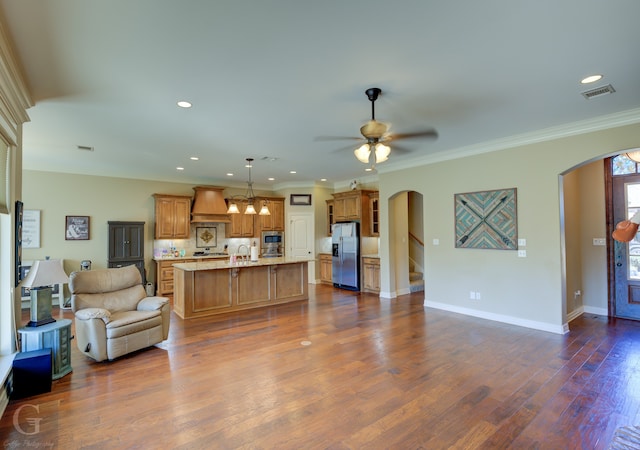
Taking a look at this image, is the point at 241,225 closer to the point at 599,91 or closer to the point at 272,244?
the point at 272,244

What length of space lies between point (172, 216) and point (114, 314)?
4.27 m

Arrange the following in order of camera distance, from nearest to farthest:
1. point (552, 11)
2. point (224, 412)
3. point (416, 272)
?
point (552, 11)
point (224, 412)
point (416, 272)

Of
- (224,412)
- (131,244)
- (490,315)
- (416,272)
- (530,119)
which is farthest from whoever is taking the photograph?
(416,272)

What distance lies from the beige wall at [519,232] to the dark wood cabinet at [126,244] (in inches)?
242

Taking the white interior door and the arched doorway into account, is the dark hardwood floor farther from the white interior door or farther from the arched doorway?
the white interior door

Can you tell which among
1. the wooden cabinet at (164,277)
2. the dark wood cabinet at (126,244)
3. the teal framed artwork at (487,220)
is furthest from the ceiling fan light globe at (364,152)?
the dark wood cabinet at (126,244)

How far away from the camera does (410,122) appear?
4188mm

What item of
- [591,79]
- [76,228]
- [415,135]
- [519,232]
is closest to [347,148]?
[415,135]

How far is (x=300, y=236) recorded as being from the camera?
9258 millimetres

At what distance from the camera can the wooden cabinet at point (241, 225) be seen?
8.88m

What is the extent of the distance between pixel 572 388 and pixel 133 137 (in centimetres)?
612

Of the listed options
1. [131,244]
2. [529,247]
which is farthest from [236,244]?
[529,247]

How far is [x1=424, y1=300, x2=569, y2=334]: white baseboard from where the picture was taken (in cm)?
454

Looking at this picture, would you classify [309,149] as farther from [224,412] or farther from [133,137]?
[224,412]
